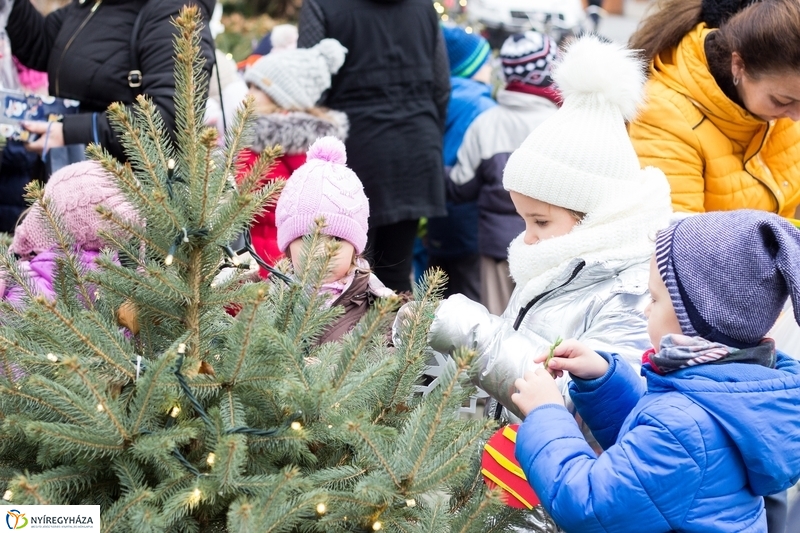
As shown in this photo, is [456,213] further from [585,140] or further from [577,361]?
[577,361]

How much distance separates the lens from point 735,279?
181 cm

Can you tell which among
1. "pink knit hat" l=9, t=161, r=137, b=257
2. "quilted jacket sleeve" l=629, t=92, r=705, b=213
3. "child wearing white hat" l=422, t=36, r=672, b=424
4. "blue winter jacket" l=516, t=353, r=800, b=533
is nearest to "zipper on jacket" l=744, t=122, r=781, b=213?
"quilted jacket sleeve" l=629, t=92, r=705, b=213

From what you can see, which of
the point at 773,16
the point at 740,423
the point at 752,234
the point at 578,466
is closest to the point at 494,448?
the point at 578,466

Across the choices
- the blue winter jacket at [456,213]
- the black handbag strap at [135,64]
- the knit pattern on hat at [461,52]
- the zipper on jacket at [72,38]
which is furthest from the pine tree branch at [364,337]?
the knit pattern on hat at [461,52]

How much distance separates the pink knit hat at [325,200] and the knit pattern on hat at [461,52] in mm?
3535

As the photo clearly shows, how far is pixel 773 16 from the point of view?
9.62 feet

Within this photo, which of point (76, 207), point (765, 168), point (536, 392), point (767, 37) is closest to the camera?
point (536, 392)

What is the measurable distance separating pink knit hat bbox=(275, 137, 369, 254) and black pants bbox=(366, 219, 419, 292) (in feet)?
5.46

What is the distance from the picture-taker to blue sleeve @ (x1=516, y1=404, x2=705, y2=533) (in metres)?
1.72

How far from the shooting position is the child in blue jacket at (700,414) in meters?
1.73

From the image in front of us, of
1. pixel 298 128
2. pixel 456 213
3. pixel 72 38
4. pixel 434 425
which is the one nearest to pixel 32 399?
pixel 434 425

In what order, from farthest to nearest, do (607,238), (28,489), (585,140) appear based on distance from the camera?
(585,140) < (607,238) < (28,489)

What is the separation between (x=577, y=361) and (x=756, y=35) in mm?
1507

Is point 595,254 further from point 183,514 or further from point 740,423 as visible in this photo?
point 183,514
